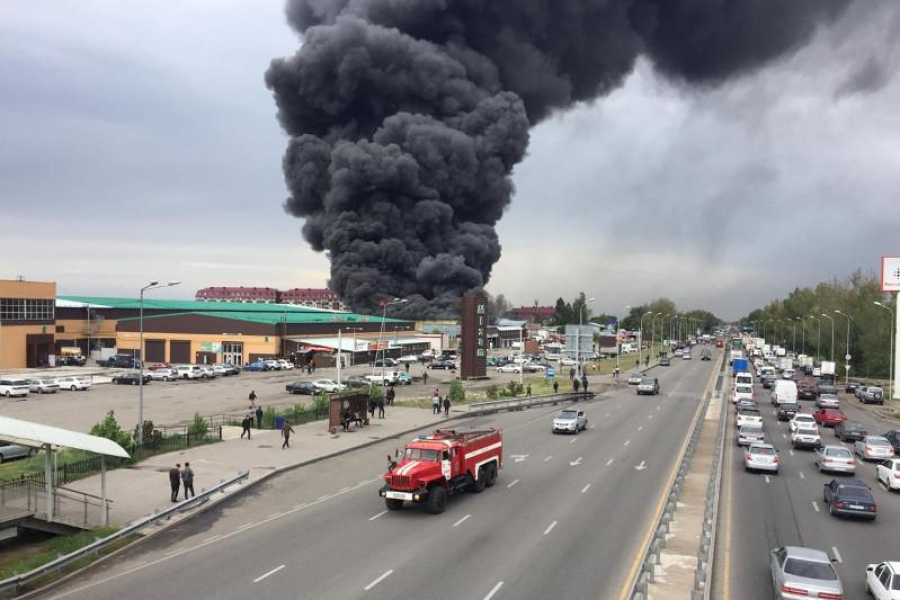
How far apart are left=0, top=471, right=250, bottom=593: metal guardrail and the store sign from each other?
49296 millimetres

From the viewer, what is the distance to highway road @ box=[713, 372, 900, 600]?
1520 centimetres

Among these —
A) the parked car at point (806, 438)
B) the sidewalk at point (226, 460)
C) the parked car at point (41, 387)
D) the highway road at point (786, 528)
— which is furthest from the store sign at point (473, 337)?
the highway road at point (786, 528)

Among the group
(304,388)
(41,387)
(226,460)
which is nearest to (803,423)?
(226,460)

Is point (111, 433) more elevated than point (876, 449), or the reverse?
point (111, 433)

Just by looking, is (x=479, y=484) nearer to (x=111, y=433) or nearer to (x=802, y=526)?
(x=802, y=526)

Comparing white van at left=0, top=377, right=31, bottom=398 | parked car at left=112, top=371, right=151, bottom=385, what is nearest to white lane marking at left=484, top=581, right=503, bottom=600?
white van at left=0, top=377, right=31, bottom=398

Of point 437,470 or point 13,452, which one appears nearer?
point 437,470

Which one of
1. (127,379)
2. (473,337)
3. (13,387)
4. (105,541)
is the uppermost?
(473,337)

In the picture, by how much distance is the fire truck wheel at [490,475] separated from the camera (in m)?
24.3

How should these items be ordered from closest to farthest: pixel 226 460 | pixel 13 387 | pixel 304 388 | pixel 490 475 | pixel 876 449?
pixel 490 475, pixel 226 460, pixel 876 449, pixel 13 387, pixel 304 388

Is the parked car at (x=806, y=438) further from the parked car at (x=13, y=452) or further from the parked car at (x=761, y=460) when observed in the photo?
the parked car at (x=13, y=452)

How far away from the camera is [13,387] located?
51.5 m

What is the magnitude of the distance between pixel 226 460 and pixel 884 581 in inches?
885

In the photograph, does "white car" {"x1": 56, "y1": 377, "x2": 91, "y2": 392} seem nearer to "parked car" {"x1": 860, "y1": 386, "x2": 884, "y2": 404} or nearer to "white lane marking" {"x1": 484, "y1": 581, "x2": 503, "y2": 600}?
"white lane marking" {"x1": 484, "y1": 581, "x2": 503, "y2": 600}
